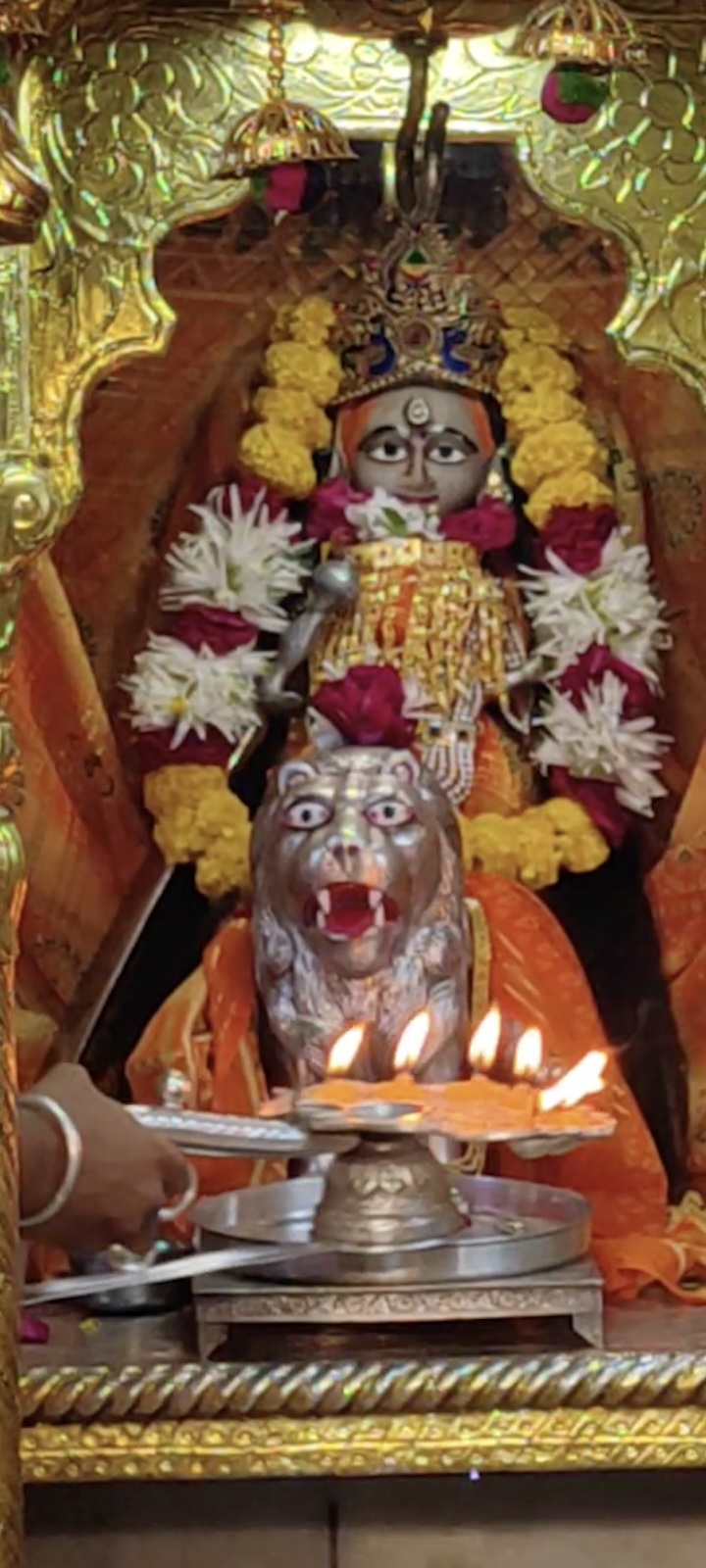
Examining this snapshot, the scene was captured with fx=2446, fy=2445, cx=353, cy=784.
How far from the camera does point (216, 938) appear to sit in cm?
209

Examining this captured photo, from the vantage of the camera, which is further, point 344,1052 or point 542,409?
point 542,409

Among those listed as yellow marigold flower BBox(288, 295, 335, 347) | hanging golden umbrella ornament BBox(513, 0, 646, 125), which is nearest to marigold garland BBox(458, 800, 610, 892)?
yellow marigold flower BBox(288, 295, 335, 347)

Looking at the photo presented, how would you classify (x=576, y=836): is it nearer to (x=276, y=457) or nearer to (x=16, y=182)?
(x=276, y=457)

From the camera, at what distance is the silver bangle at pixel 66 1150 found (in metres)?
1.66

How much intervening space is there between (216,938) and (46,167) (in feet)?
2.14

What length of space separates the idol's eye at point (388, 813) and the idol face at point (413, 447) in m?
0.32

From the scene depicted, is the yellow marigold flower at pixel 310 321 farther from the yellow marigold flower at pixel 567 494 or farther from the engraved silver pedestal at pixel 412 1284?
the engraved silver pedestal at pixel 412 1284

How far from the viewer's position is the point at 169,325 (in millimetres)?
1892

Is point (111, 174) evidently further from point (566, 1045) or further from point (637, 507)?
point (566, 1045)

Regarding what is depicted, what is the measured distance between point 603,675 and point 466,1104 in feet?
1.70

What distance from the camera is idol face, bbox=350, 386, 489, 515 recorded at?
2.17m

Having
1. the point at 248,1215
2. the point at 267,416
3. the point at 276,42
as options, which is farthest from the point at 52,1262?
the point at 276,42

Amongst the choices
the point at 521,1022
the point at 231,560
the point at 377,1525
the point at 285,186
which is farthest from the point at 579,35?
the point at 377,1525

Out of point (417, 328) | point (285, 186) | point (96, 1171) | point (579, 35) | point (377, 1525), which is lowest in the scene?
point (377, 1525)
